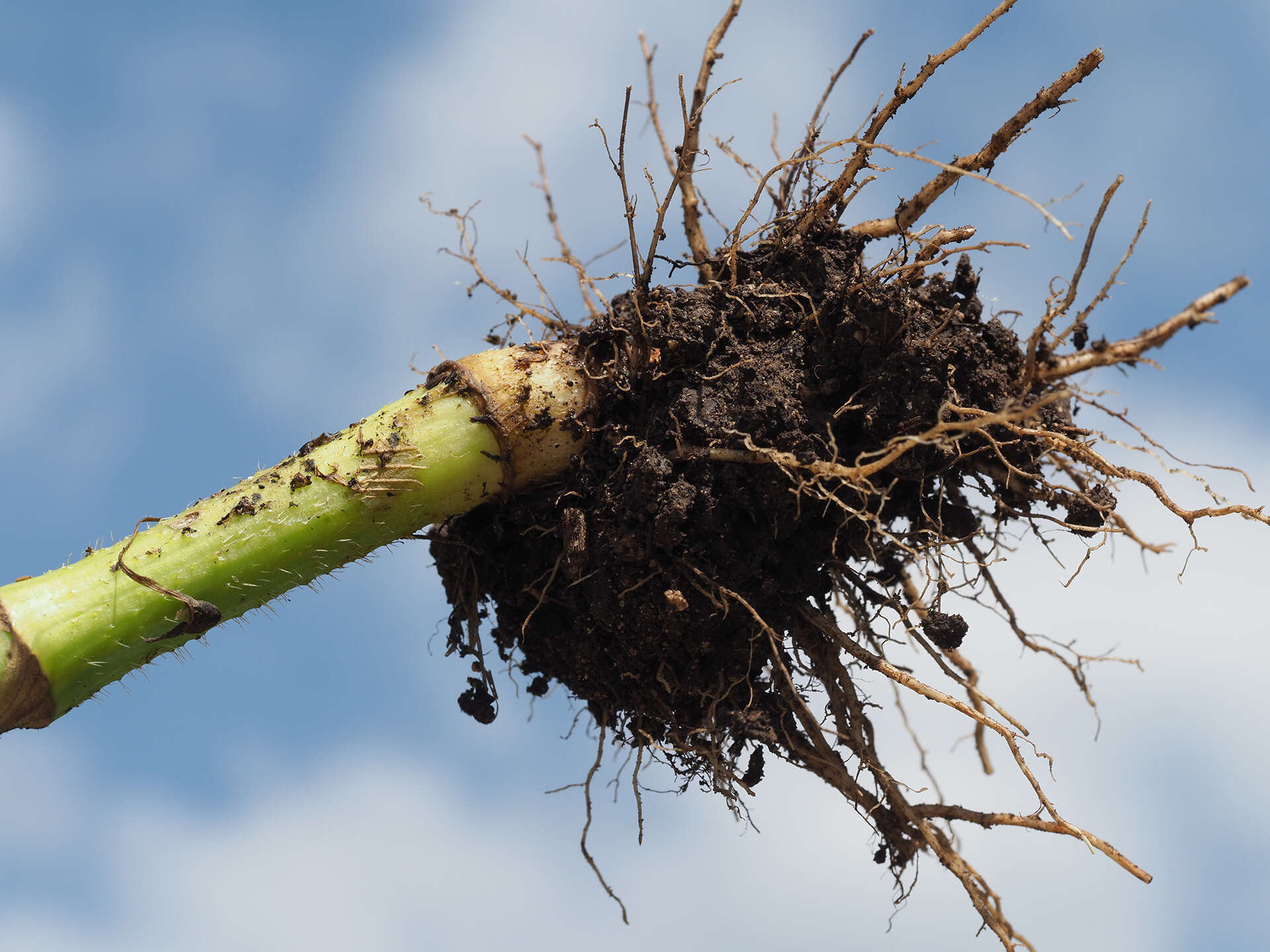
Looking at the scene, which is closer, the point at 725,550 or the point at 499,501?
the point at 725,550

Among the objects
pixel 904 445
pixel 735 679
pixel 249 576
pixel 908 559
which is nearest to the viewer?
pixel 904 445

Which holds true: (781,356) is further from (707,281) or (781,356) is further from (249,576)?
(249,576)

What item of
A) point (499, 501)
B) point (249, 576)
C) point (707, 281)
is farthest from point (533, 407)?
point (249, 576)

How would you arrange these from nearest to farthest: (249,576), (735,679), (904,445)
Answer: (904,445) → (249,576) → (735,679)

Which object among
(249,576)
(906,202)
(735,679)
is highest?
(906,202)
